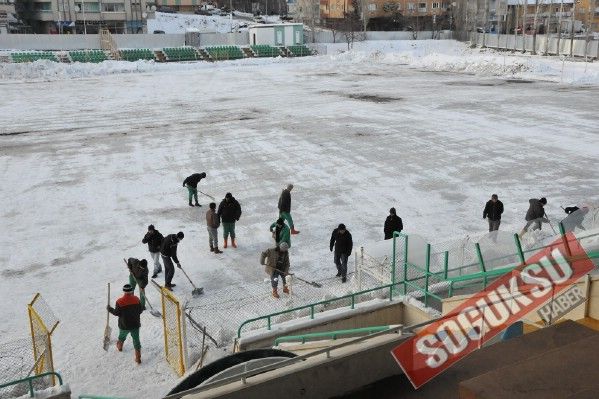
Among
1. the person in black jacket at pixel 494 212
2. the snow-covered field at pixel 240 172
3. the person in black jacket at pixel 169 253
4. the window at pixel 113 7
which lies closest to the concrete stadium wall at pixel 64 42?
the window at pixel 113 7

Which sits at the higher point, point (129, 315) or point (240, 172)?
point (129, 315)

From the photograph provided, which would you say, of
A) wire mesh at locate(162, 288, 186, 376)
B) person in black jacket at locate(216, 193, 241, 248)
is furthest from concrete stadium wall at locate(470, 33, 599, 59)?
wire mesh at locate(162, 288, 186, 376)

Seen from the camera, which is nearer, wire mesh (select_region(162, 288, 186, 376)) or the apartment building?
wire mesh (select_region(162, 288, 186, 376))

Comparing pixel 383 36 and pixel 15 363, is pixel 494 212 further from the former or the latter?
pixel 383 36

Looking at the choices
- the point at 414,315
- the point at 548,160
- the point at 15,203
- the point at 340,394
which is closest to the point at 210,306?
the point at 414,315

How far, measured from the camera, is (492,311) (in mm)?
6504

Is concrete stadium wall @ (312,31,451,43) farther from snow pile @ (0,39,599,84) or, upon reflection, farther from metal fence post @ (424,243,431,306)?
metal fence post @ (424,243,431,306)

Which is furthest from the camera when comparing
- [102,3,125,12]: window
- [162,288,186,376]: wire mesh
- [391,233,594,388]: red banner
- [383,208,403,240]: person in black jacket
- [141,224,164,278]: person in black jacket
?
[102,3,125,12]: window

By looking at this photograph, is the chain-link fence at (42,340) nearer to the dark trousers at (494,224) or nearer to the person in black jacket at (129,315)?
the person in black jacket at (129,315)

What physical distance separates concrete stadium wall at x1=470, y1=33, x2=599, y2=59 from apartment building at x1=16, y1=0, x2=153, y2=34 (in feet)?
149

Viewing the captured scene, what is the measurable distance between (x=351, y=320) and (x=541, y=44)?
5791cm

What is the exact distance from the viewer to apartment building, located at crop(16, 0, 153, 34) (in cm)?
7906

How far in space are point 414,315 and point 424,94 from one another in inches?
1168

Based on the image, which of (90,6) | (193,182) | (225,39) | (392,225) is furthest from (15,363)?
(90,6)
